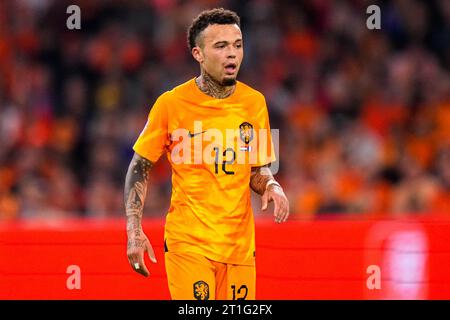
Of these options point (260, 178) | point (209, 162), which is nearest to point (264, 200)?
point (260, 178)

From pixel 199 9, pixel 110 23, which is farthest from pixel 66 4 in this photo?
pixel 199 9

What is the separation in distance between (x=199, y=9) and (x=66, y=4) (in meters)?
1.67

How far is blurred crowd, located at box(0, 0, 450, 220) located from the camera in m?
10.6

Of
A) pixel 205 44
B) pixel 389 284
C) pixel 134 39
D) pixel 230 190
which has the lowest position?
pixel 389 284

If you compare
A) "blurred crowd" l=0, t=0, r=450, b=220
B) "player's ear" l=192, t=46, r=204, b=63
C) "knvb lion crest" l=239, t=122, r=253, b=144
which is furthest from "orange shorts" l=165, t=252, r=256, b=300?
"blurred crowd" l=0, t=0, r=450, b=220

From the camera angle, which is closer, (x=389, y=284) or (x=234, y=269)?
(x=234, y=269)

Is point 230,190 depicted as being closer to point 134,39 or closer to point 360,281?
point 360,281

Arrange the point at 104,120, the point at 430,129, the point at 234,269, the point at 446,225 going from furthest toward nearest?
the point at 104,120 < the point at 430,129 < the point at 446,225 < the point at 234,269

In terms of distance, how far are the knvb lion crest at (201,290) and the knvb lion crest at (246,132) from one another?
2.53 feet

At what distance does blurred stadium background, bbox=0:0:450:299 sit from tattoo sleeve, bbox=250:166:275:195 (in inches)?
167

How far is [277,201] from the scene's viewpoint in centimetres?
535

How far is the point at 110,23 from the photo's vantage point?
42.4ft

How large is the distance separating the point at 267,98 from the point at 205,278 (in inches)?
259

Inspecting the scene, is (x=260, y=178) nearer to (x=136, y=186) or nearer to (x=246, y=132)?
(x=246, y=132)
